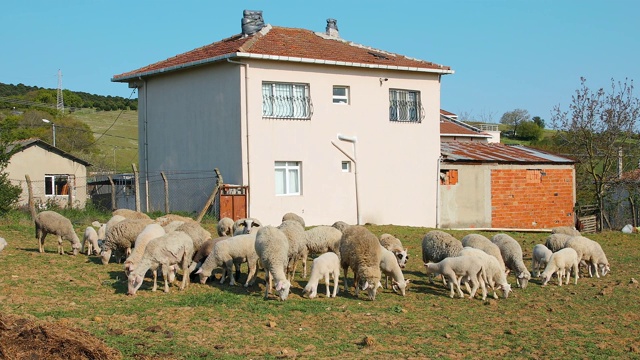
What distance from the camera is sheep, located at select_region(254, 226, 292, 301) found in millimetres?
13703

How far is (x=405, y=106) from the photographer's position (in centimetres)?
3173

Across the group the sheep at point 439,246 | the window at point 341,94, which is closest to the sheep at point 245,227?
the sheep at point 439,246

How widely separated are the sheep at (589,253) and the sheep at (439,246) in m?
2.92

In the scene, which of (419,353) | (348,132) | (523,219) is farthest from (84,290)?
(523,219)

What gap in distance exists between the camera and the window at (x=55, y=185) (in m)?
46.9

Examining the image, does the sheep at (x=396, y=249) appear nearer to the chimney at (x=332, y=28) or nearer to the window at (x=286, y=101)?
the window at (x=286, y=101)

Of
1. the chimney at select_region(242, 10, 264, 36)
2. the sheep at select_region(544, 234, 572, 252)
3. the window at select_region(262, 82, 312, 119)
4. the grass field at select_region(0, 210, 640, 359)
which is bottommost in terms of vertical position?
the grass field at select_region(0, 210, 640, 359)

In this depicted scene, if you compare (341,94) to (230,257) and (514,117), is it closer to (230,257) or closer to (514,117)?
(230,257)

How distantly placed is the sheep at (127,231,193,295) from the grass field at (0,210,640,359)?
0.90ft

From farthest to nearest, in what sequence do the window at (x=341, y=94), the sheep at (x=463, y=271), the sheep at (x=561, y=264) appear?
the window at (x=341, y=94)
the sheep at (x=561, y=264)
the sheep at (x=463, y=271)

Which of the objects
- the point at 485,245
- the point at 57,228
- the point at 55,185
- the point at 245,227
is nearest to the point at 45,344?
the point at 245,227

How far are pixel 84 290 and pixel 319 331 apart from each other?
4811 millimetres

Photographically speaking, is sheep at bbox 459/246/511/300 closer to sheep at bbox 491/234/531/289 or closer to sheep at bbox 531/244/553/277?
sheep at bbox 491/234/531/289

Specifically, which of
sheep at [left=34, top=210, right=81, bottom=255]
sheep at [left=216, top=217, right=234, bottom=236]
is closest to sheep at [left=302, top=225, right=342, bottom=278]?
sheep at [left=216, top=217, right=234, bottom=236]
